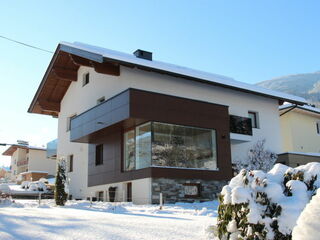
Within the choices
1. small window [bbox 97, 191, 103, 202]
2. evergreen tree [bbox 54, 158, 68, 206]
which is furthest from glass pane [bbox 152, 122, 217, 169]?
small window [bbox 97, 191, 103, 202]

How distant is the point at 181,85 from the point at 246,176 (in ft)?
48.1

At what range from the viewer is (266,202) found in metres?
4.25

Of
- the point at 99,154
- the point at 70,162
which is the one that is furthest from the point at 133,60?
the point at 70,162

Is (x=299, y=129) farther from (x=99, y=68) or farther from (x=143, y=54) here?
(x=99, y=68)

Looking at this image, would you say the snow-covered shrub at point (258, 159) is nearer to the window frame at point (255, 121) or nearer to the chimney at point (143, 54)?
the window frame at point (255, 121)

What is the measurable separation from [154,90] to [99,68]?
9.05ft

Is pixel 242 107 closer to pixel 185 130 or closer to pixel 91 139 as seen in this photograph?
pixel 185 130

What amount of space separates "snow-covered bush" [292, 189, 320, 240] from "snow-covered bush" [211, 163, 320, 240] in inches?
74.4

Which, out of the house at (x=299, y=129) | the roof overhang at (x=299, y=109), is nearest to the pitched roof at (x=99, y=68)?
the roof overhang at (x=299, y=109)

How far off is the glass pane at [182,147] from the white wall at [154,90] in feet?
9.32

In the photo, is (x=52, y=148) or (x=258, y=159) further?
(x=52, y=148)

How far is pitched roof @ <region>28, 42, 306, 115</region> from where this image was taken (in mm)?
16188

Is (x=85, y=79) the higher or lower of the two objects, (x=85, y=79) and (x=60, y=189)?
the higher

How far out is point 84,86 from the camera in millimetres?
22500
